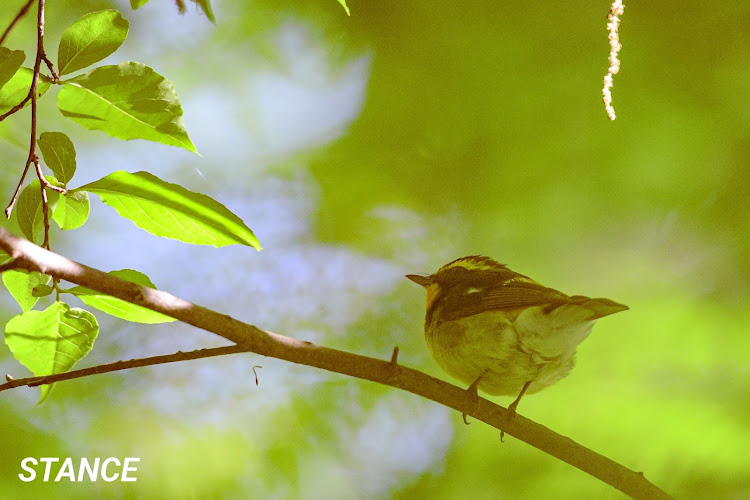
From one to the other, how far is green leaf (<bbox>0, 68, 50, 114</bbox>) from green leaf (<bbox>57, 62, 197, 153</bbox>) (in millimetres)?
42

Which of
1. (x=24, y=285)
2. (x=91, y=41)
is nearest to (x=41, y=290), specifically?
(x=24, y=285)

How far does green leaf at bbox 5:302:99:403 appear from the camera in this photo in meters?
0.81

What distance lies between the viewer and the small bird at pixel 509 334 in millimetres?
1529

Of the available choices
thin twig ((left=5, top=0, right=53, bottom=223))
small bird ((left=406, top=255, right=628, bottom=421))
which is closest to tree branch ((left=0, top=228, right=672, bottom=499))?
thin twig ((left=5, top=0, right=53, bottom=223))

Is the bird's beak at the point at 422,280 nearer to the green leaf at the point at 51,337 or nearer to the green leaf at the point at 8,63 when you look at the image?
the green leaf at the point at 51,337

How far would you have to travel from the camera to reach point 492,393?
5.45 feet

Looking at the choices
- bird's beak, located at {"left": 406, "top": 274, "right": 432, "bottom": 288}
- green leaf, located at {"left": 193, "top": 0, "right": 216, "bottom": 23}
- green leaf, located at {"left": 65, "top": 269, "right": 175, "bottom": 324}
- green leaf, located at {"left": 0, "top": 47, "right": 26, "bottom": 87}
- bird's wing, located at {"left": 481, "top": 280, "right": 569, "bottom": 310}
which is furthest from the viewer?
bird's beak, located at {"left": 406, "top": 274, "right": 432, "bottom": 288}

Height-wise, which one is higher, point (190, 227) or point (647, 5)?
point (647, 5)

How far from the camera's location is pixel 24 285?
82cm

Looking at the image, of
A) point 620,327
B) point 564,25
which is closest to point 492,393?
point 620,327

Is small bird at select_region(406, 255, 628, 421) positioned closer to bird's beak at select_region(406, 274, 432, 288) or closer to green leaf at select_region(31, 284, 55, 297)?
bird's beak at select_region(406, 274, 432, 288)

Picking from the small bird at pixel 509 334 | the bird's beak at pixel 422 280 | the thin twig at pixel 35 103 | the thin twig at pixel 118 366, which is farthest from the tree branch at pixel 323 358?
the bird's beak at pixel 422 280

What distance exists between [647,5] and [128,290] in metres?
2.14

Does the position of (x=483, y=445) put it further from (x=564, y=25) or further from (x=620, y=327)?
(x=564, y=25)
